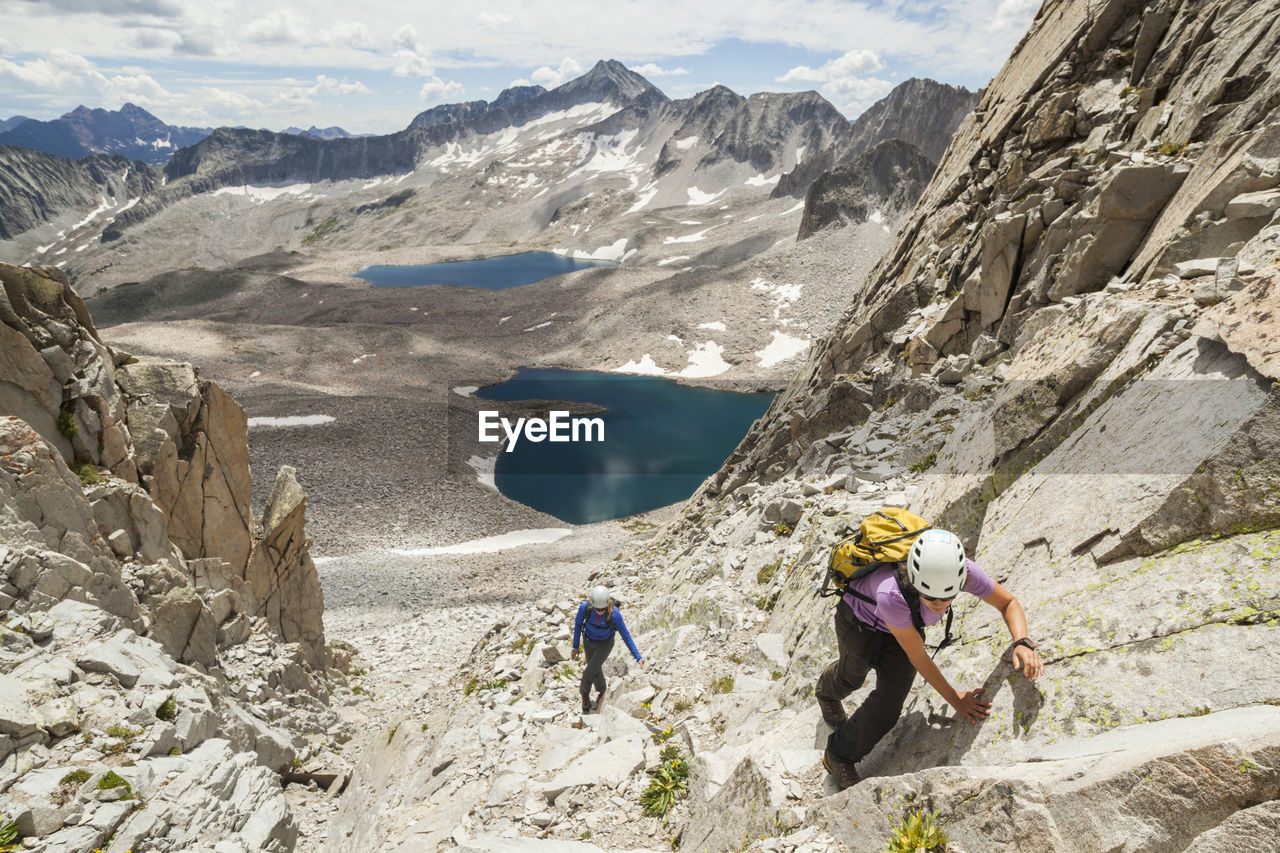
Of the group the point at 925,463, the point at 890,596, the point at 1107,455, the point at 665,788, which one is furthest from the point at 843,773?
the point at 925,463

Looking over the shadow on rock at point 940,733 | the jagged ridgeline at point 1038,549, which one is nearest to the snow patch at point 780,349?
the jagged ridgeline at point 1038,549

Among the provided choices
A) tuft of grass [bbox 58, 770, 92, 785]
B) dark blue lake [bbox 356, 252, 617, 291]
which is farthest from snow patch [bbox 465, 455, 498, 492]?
dark blue lake [bbox 356, 252, 617, 291]

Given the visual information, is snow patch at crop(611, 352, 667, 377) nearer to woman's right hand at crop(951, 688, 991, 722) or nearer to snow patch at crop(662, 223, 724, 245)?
woman's right hand at crop(951, 688, 991, 722)

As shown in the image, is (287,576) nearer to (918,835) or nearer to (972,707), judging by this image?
(918,835)

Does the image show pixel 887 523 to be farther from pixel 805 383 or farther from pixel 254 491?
pixel 254 491

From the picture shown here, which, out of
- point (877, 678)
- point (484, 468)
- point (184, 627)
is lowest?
point (484, 468)

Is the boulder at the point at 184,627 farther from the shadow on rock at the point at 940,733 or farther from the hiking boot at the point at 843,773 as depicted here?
the shadow on rock at the point at 940,733
